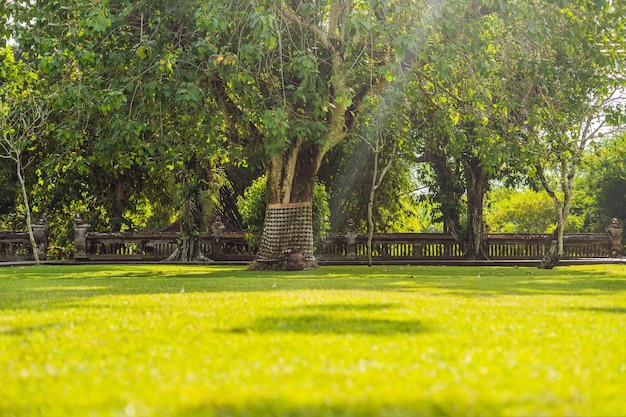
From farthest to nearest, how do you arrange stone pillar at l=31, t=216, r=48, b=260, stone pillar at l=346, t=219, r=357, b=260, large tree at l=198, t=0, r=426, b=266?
1. stone pillar at l=31, t=216, r=48, b=260
2. stone pillar at l=346, t=219, r=357, b=260
3. large tree at l=198, t=0, r=426, b=266

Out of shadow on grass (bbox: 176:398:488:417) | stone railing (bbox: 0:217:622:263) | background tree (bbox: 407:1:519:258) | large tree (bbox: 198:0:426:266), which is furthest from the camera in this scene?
stone railing (bbox: 0:217:622:263)

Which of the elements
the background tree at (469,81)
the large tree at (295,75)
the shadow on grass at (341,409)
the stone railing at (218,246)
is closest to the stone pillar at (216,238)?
the stone railing at (218,246)

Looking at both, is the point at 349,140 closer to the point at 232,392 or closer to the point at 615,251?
the point at 615,251

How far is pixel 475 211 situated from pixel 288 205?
1839cm

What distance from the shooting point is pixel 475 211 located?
40.4 metres

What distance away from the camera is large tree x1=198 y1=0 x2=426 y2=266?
19.3 meters

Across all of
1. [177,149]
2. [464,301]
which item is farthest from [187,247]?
[464,301]

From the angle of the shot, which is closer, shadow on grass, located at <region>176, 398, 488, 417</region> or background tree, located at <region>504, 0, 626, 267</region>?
shadow on grass, located at <region>176, 398, 488, 417</region>

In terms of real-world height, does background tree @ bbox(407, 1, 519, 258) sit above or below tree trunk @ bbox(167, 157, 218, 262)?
above

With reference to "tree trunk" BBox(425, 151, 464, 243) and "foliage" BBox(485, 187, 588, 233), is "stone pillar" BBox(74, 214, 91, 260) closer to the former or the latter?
"tree trunk" BBox(425, 151, 464, 243)

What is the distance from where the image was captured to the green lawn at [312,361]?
13.3ft

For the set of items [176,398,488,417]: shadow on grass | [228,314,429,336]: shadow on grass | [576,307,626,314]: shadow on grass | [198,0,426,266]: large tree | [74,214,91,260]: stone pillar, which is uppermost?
[198,0,426,266]: large tree

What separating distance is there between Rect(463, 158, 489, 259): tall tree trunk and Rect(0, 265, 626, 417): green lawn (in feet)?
102

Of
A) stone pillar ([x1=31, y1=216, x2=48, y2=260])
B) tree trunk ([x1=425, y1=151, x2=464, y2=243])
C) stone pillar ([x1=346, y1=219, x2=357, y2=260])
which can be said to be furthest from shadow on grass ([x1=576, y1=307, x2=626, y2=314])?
stone pillar ([x1=31, y1=216, x2=48, y2=260])
